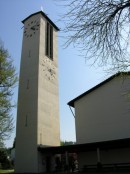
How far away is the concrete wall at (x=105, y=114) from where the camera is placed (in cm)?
2058

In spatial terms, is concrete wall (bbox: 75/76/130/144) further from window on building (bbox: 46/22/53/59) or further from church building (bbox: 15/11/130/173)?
window on building (bbox: 46/22/53/59)

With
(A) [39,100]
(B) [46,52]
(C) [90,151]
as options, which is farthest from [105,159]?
(B) [46,52]

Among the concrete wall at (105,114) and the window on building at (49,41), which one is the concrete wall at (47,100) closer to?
the window on building at (49,41)

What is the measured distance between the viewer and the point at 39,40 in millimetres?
26906

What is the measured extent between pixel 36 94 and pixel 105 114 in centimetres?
676

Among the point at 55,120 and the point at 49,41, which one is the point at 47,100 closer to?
the point at 55,120

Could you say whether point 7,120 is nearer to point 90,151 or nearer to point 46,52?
point 90,151

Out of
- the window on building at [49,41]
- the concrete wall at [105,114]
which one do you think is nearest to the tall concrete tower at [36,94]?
the window on building at [49,41]

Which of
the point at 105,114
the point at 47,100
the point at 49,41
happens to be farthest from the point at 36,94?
the point at 49,41

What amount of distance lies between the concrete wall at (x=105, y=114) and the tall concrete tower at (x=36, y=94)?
3.21 metres

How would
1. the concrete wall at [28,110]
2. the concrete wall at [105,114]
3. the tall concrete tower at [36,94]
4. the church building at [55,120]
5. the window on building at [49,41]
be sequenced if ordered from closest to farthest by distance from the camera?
the church building at [55,120] < the concrete wall at [105,114] < the concrete wall at [28,110] < the tall concrete tower at [36,94] < the window on building at [49,41]

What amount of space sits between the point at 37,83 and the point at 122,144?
10.2 meters

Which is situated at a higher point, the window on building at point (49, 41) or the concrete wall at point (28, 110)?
the window on building at point (49, 41)

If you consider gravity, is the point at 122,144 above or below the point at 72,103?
below
